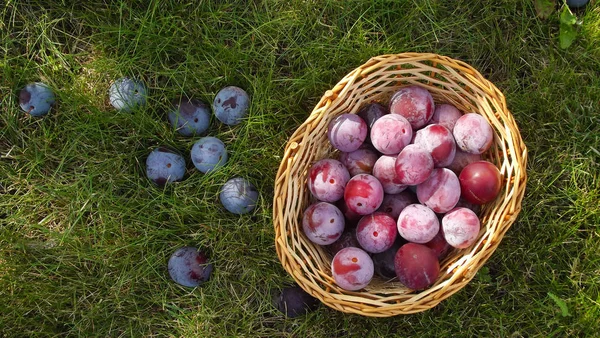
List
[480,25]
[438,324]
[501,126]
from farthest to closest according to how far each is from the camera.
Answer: [480,25] → [438,324] → [501,126]

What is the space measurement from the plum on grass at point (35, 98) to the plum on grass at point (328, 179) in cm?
128

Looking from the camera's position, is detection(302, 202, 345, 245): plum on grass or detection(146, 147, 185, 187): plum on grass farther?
detection(146, 147, 185, 187): plum on grass

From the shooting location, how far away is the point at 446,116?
6.91ft

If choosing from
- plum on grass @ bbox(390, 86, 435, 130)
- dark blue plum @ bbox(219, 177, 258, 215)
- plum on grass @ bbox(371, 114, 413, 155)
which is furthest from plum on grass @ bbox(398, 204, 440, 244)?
dark blue plum @ bbox(219, 177, 258, 215)

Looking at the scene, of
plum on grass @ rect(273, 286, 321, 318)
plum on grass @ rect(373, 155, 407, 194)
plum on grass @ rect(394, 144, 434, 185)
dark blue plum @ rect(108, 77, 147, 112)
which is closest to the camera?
plum on grass @ rect(394, 144, 434, 185)

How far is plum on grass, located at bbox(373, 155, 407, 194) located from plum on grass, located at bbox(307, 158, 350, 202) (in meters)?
0.12

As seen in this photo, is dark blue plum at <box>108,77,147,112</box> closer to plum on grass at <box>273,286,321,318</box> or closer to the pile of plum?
the pile of plum

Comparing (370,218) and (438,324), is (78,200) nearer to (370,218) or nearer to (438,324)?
(370,218)

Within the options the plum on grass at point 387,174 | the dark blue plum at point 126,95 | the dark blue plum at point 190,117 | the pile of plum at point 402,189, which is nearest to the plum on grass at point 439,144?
the pile of plum at point 402,189

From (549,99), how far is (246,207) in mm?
1388

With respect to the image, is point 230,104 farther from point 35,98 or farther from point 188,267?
point 35,98

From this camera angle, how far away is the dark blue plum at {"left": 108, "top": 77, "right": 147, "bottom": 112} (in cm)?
242

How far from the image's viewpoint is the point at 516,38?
2441 mm

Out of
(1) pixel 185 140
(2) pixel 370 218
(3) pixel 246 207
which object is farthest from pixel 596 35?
(1) pixel 185 140
